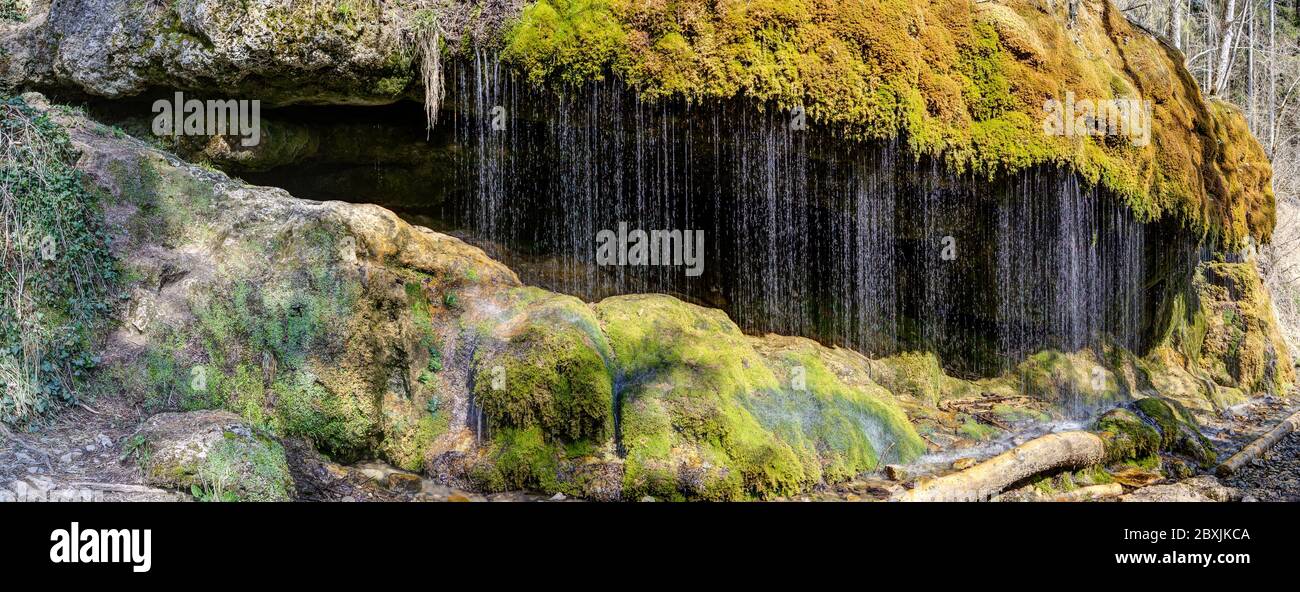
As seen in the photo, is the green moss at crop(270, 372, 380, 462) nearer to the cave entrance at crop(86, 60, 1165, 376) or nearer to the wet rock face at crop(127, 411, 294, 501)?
the wet rock face at crop(127, 411, 294, 501)

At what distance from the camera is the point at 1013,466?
659 cm

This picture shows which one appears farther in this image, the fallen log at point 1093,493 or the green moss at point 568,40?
the fallen log at point 1093,493

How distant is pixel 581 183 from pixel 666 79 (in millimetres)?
1766

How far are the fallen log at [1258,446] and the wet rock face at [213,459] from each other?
8186 mm

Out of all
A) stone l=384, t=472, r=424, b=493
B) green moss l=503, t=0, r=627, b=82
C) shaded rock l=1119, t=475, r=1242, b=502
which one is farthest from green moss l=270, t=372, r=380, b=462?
shaded rock l=1119, t=475, r=1242, b=502

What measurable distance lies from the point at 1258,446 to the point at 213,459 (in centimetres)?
967

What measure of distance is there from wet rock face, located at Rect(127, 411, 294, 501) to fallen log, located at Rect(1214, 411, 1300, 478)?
8.19 m

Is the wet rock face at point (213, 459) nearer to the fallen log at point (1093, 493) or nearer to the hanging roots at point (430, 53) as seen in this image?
the hanging roots at point (430, 53)

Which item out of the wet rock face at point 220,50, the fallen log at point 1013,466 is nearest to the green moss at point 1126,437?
the fallen log at point 1013,466

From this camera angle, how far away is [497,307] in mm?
6832

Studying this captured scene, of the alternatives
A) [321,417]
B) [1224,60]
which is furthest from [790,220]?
[1224,60]

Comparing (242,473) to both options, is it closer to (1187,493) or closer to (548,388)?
(548,388)

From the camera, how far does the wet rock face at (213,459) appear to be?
5059 mm

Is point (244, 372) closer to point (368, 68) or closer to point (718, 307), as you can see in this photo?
point (368, 68)
